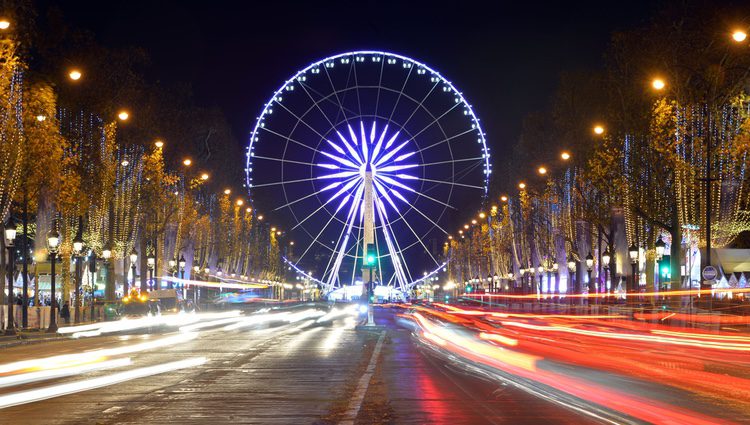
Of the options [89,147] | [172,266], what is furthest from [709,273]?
[172,266]

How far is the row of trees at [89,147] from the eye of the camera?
47.3 meters

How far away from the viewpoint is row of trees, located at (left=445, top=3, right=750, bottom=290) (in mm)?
52094

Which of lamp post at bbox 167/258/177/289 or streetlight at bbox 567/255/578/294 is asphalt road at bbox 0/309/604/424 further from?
→ lamp post at bbox 167/258/177/289

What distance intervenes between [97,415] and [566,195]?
67.8 m

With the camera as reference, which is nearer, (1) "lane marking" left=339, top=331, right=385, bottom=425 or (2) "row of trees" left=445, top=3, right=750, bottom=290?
(1) "lane marking" left=339, top=331, right=385, bottom=425

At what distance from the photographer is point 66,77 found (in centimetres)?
5941

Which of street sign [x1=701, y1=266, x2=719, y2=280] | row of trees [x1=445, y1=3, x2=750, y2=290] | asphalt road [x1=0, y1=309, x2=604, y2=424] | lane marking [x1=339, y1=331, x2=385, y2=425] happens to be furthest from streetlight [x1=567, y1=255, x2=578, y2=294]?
lane marking [x1=339, y1=331, x2=385, y2=425]

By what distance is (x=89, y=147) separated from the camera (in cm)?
6197

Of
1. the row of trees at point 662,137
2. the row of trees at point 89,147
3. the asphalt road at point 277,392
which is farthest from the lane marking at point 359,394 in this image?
the row of trees at point 89,147

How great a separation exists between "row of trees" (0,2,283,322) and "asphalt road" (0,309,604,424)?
58.8ft

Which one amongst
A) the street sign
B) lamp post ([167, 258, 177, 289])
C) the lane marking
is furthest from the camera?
lamp post ([167, 258, 177, 289])

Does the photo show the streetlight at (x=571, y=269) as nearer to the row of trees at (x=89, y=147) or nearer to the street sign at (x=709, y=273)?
the row of trees at (x=89, y=147)

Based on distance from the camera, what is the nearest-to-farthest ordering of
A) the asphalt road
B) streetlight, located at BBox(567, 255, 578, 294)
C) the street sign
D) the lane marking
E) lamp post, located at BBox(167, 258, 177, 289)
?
the lane marking, the asphalt road, the street sign, streetlight, located at BBox(567, 255, 578, 294), lamp post, located at BBox(167, 258, 177, 289)

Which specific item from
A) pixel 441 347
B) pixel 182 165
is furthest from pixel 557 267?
pixel 441 347
